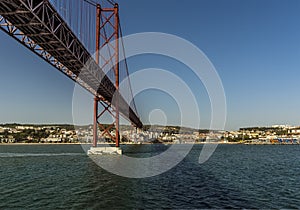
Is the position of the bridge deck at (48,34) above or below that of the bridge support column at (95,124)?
above

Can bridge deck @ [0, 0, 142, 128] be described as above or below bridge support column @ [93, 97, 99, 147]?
above

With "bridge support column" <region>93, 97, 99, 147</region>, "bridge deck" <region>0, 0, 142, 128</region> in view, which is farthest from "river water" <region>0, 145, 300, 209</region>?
"bridge support column" <region>93, 97, 99, 147</region>

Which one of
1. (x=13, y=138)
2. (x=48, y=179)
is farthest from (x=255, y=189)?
(x=13, y=138)

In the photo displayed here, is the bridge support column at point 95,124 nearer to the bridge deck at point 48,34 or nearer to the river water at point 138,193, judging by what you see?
the bridge deck at point 48,34

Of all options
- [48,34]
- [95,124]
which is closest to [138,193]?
[48,34]

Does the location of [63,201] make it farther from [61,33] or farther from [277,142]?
[277,142]

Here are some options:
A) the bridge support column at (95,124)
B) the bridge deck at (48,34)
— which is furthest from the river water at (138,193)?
the bridge support column at (95,124)

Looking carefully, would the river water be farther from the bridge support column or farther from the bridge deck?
the bridge support column

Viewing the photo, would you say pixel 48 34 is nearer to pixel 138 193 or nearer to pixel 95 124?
pixel 138 193
